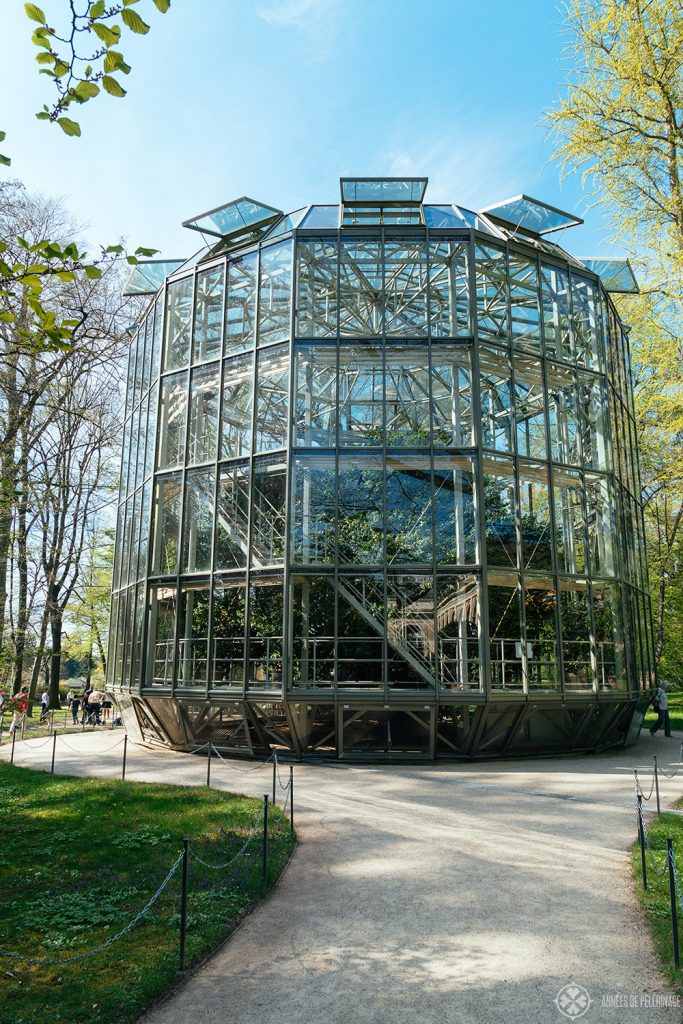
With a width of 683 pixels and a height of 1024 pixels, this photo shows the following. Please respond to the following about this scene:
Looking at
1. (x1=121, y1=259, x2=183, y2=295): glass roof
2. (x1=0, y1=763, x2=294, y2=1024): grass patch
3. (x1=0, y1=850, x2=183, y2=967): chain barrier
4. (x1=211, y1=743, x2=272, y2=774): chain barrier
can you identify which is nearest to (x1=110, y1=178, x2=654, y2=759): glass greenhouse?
(x1=211, y1=743, x2=272, y2=774): chain barrier

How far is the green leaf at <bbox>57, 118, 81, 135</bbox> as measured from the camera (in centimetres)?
474

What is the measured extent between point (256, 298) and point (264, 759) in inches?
486

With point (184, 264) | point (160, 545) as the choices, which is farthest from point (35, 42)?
point (184, 264)

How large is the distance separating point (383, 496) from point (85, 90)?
13500 millimetres

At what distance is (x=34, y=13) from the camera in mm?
4273

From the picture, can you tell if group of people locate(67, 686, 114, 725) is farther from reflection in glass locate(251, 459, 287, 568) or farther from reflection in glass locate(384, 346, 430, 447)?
reflection in glass locate(384, 346, 430, 447)

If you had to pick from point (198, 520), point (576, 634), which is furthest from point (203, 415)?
point (576, 634)

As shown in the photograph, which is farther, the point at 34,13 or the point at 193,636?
the point at 193,636

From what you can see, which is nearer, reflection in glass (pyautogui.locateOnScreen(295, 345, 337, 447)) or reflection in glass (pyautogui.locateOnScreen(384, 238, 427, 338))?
reflection in glass (pyautogui.locateOnScreen(295, 345, 337, 447))

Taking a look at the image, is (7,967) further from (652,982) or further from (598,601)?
(598,601)

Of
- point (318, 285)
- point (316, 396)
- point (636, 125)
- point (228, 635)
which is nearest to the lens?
point (636, 125)

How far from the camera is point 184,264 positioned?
22.8m

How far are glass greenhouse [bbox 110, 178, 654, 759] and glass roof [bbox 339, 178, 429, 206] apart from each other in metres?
0.06

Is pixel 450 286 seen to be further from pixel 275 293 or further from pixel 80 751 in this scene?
pixel 80 751
